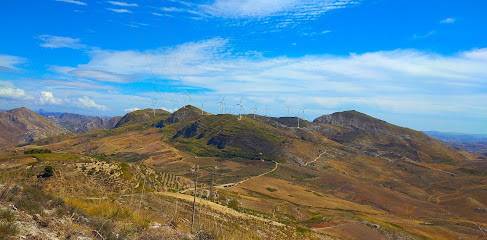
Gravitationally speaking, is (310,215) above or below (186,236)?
below

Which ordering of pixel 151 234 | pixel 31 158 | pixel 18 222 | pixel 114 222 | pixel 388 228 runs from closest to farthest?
1. pixel 18 222
2. pixel 151 234
3. pixel 114 222
4. pixel 388 228
5. pixel 31 158

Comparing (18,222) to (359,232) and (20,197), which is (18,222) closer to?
(20,197)

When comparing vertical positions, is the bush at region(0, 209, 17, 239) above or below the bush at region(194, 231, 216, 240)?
above

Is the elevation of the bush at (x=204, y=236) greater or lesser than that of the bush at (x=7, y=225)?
lesser

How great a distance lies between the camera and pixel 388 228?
124 metres

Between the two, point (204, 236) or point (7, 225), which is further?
point (204, 236)

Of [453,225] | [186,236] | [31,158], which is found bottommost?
[453,225]

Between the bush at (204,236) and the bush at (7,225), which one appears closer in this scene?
the bush at (7,225)

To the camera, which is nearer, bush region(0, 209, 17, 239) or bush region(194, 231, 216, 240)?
bush region(0, 209, 17, 239)

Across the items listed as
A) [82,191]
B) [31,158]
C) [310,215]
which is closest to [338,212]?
[310,215]

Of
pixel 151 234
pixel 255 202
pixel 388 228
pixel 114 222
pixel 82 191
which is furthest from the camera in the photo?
pixel 255 202

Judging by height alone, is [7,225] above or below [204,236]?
above

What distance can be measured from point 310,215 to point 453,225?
161ft

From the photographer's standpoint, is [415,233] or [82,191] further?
[415,233]
